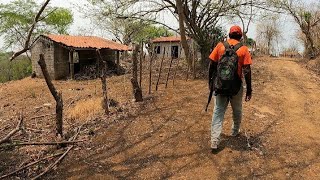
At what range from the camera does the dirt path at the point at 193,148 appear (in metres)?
4.50

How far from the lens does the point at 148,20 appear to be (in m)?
14.9

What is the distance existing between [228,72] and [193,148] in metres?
1.35

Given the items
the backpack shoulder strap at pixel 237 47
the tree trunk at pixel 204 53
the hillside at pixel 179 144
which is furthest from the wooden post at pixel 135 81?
the tree trunk at pixel 204 53

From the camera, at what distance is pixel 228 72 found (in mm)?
4613

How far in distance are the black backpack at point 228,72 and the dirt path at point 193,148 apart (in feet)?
3.14

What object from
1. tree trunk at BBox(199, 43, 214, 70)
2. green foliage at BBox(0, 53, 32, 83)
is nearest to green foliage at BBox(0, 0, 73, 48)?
green foliage at BBox(0, 53, 32, 83)

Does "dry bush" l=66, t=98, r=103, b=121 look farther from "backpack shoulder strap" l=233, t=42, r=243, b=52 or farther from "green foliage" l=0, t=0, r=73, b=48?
"green foliage" l=0, t=0, r=73, b=48

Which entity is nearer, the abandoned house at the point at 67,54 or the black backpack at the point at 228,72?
the black backpack at the point at 228,72

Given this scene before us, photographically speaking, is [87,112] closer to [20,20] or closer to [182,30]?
[182,30]

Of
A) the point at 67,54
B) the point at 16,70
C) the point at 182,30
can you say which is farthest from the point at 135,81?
the point at 16,70

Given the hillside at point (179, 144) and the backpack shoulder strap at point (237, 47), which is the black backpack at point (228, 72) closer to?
the backpack shoulder strap at point (237, 47)

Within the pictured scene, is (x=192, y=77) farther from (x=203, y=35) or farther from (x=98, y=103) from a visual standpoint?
(x=98, y=103)

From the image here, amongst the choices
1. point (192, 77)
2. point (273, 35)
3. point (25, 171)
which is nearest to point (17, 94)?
point (192, 77)

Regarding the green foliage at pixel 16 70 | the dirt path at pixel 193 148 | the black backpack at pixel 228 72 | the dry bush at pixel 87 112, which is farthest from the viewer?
the green foliage at pixel 16 70
